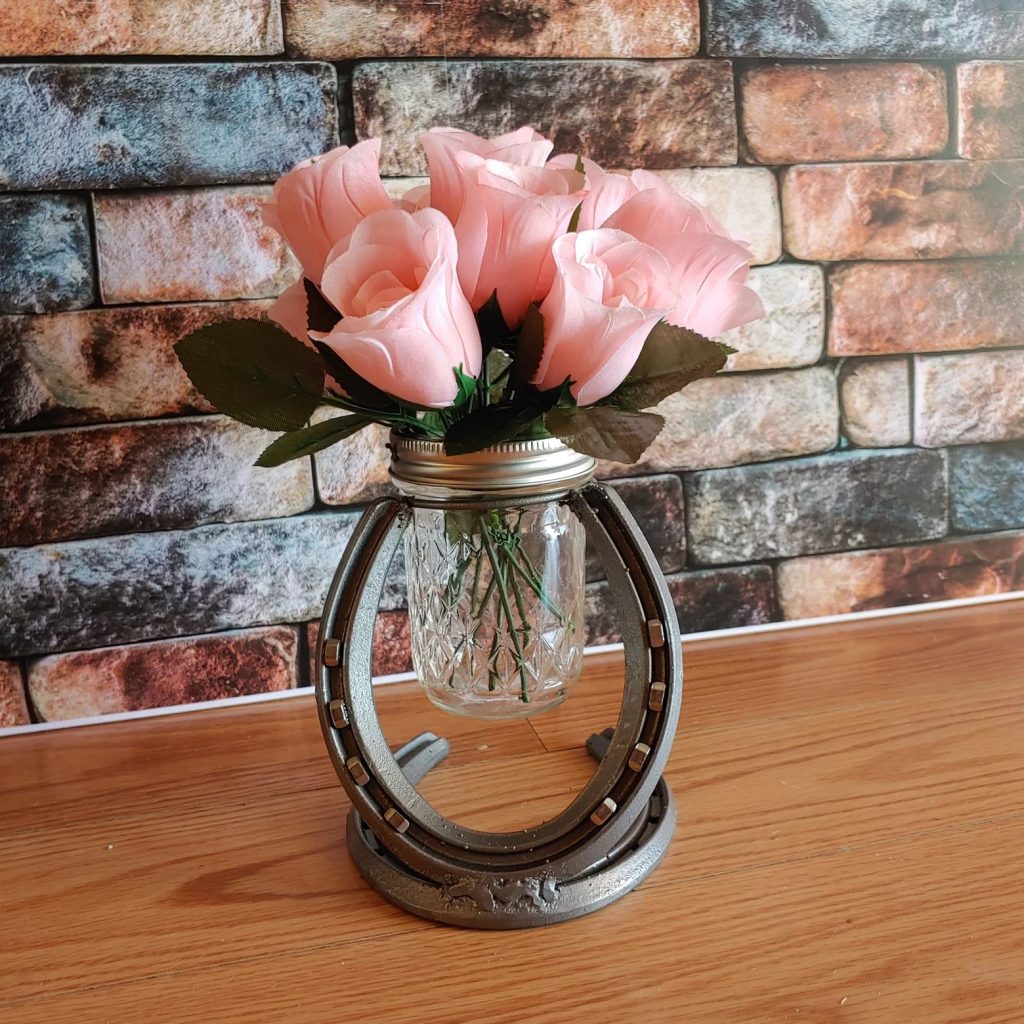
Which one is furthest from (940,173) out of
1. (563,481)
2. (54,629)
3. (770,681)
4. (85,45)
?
(54,629)

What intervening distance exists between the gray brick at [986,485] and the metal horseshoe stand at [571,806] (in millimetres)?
519

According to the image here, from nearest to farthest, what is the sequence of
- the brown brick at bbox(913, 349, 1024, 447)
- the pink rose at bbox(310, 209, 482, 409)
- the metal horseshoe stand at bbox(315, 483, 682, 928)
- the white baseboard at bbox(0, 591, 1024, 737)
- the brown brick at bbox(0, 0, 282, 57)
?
1. the pink rose at bbox(310, 209, 482, 409)
2. the metal horseshoe stand at bbox(315, 483, 682, 928)
3. the brown brick at bbox(0, 0, 282, 57)
4. the white baseboard at bbox(0, 591, 1024, 737)
5. the brown brick at bbox(913, 349, 1024, 447)

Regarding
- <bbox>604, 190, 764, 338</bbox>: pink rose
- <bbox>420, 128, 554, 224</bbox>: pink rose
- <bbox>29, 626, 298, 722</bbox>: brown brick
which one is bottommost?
<bbox>29, 626, 298, 722</bbox>: brown brick

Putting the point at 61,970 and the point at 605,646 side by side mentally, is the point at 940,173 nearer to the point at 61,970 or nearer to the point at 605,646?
the point at 605,646

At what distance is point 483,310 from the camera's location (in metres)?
0.60

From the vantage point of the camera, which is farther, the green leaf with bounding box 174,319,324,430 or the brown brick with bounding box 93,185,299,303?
the brown brick with bounding box 93,185,299,303

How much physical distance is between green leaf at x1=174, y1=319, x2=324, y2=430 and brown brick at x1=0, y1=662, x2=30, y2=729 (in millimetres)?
413

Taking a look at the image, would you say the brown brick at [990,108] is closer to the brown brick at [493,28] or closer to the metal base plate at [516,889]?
the brown brick at [493,28]

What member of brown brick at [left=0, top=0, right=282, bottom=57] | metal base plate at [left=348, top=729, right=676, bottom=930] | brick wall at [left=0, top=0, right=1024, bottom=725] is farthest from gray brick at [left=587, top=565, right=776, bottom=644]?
brown brick at [left=0, top=0, right=282, bottom=57]

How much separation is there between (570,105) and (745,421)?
0.32 m

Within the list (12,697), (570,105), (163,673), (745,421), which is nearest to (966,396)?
(745,421)

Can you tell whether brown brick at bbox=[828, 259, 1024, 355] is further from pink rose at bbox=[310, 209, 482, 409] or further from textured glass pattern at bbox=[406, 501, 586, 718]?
pink rose at bbox=[310, 209, 482, 409]

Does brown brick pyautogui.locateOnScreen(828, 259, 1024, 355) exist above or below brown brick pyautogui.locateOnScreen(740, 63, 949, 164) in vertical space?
below

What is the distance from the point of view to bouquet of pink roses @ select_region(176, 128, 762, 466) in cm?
55
